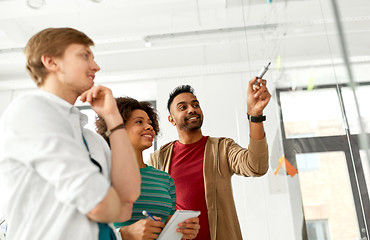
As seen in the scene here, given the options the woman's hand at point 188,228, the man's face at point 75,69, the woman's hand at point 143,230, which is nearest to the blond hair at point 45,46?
the man's face at point 75,69

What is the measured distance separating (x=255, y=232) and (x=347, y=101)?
275 centimetres

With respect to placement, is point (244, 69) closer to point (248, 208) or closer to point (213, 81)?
point (213, 81)

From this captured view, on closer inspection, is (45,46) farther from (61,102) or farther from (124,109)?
(124,109)

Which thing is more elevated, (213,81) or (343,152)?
(213,81)

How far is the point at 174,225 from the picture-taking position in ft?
3.77

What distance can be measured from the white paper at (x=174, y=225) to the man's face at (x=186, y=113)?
2.67 ft

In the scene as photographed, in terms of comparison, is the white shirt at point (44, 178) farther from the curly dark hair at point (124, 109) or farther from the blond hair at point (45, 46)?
the curly dark hair at point (124, 109)

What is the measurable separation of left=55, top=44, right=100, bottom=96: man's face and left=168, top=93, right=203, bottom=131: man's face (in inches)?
42.8

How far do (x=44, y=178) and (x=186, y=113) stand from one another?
1328 millimetres

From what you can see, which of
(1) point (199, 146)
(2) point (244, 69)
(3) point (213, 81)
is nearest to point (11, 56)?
(3) point (213, 81)

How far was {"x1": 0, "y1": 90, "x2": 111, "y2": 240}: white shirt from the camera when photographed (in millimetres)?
669

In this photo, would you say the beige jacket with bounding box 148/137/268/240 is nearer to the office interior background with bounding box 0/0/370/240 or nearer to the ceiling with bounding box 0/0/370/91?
the office interior background with bounding box 0/0/370/240

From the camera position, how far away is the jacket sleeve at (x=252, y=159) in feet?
5.05

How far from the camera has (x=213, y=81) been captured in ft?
13.5
